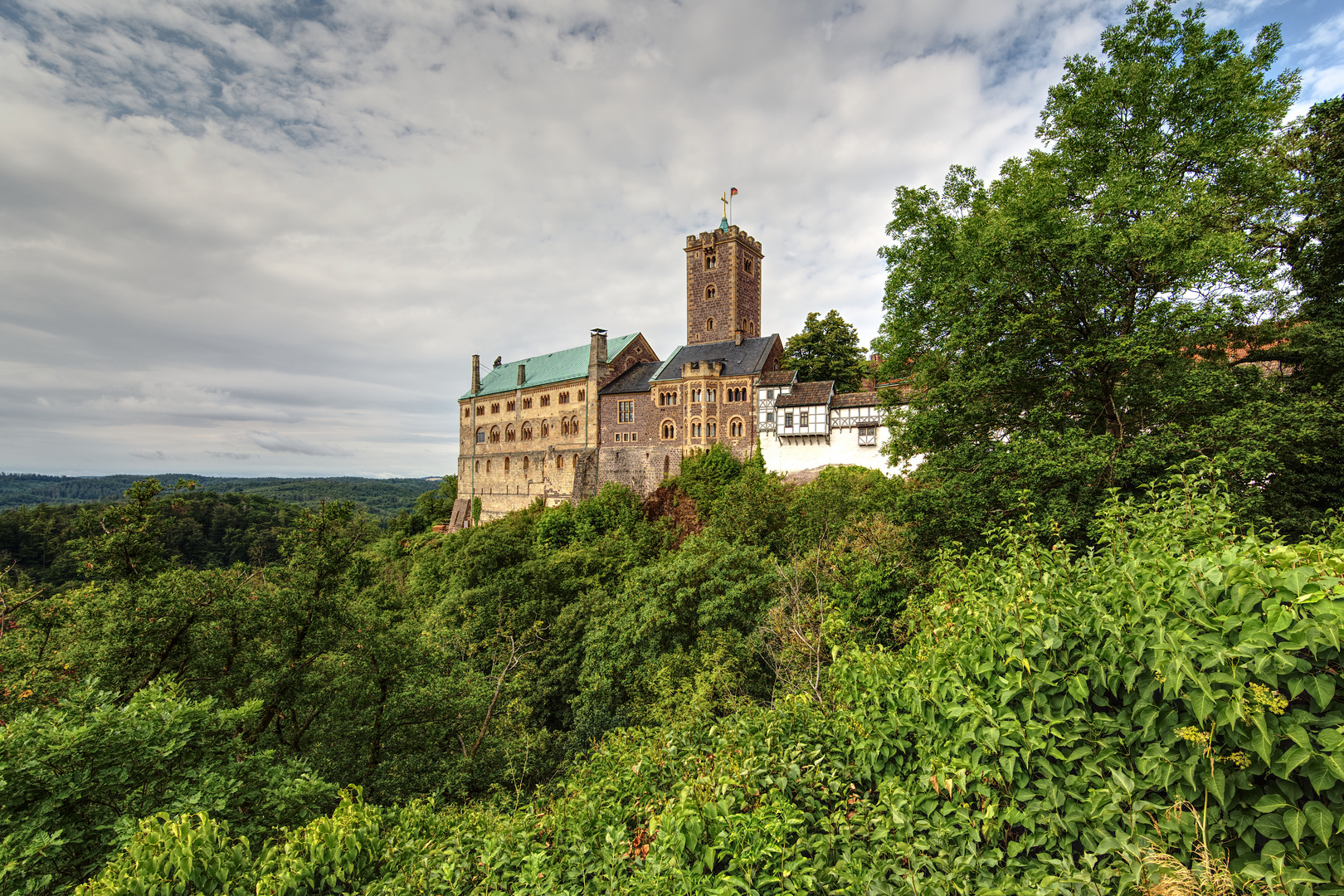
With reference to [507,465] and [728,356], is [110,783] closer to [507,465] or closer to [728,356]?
[728,356]

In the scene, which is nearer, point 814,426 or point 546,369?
point 814,426

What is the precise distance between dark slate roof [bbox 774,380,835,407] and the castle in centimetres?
7

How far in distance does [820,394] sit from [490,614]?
2182 cm

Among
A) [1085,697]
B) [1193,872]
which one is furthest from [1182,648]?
[1193,872]

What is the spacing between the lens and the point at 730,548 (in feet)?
67.9

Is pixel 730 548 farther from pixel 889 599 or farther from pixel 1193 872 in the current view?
pixel 1193 872

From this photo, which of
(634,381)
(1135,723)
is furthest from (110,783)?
(634,381)

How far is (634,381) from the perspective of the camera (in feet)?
133

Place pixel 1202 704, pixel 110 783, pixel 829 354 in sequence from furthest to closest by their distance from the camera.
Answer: pixel 829 354, pixel 110 783, pixel 1202 704

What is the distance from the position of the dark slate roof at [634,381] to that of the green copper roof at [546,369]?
2041mm

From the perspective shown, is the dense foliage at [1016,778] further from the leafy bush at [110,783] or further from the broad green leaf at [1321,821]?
the leafy bush at [110,783]

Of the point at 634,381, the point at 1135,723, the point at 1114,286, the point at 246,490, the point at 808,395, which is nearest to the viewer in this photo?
the point at 1135,723

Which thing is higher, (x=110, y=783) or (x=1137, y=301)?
(x=1137, y=301)

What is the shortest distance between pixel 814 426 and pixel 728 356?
341 inches
